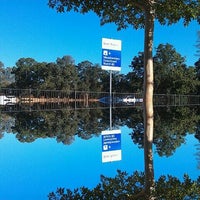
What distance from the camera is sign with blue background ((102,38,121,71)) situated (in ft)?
58.4

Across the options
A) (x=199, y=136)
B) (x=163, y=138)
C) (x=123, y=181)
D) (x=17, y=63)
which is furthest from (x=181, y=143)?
(x=17, y=63)

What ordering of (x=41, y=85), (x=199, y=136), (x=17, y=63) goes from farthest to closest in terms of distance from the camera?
(x=17, y=63)
(x=41, y=85)
(x=199, y=136)

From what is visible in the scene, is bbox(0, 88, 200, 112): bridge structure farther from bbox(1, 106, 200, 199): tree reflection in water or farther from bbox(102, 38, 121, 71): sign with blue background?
bbox(1, 106, 200, 199): tree reflection in water

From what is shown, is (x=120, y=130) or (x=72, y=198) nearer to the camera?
(x=72, y=198)

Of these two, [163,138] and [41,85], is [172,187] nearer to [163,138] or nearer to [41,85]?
[163,138]

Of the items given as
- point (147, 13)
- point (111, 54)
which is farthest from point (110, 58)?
point (147, 13)

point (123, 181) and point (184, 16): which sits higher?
point (184, 16)

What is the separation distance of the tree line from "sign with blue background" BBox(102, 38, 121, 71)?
41.6ft

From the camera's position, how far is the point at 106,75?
40.4m

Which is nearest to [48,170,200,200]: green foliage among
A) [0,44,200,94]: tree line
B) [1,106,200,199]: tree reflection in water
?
[1,106,200,199]: tree reflection in water

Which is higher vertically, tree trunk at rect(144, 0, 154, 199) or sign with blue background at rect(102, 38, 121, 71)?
sign with blue background at rect(102, 38, 121, 71)

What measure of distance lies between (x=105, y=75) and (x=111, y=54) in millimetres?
22316

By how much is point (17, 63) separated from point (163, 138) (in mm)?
38861

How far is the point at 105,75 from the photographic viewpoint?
1598 inches
